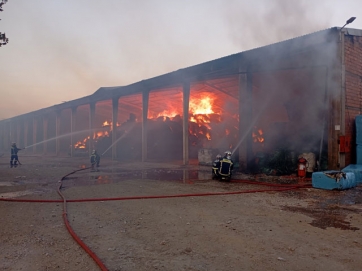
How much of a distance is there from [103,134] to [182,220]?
22728mm

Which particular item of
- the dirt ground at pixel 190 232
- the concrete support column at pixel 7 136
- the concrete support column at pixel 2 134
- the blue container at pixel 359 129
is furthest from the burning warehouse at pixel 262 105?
the concrete support column at pixel 2 134

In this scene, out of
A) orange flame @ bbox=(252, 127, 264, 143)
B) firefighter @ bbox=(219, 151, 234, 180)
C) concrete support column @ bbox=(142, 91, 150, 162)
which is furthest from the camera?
concrete support column @ bbox=(142, 91, 150, 162)

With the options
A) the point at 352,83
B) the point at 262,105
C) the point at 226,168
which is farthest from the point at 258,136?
the point at 226,168

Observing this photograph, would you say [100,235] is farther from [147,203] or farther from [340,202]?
[340,202]

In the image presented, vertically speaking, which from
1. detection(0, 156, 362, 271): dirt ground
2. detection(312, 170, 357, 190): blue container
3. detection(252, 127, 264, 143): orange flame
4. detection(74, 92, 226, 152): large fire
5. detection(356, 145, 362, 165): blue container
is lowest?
detection(0, 156, 362, 271): dirt ground

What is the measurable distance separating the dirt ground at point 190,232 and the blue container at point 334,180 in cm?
41

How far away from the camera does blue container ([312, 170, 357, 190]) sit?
801 cm

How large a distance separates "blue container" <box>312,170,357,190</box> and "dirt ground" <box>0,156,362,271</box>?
407 mm

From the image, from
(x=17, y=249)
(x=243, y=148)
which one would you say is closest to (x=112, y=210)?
(x=17, y=249)

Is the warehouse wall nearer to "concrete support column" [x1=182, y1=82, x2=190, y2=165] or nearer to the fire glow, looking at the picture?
"concrete support column" [x1=182, y1=82, x2=190, y2=165]

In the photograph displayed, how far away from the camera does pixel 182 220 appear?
17.0ft

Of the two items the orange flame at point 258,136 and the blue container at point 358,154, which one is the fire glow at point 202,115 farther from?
the blue container at point 358,154

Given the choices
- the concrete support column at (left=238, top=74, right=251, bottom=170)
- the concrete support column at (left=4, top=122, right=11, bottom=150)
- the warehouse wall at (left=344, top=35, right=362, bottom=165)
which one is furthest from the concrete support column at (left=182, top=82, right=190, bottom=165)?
the concrete support column at (left=4, top=122, right=11, bottom=150)

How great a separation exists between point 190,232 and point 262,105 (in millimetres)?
12541
